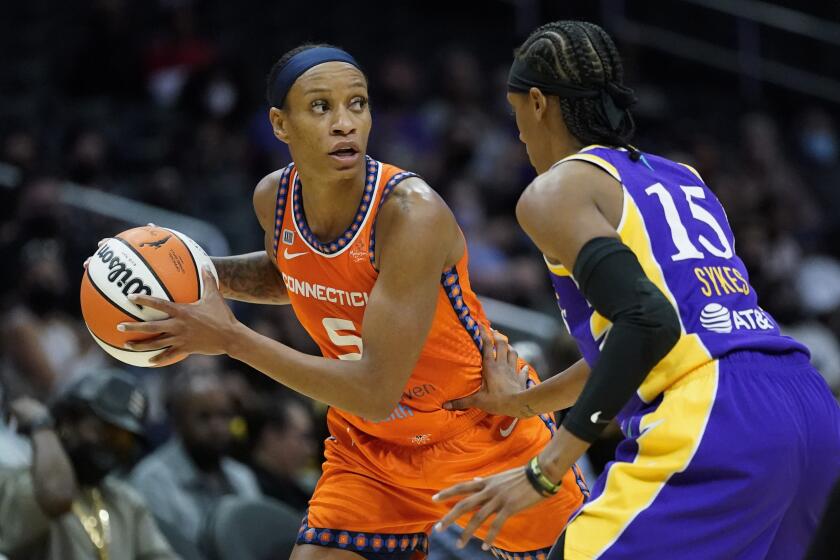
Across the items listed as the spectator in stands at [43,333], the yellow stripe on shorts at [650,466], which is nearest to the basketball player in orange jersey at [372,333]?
the yellow stripe on shorts at [650,466]

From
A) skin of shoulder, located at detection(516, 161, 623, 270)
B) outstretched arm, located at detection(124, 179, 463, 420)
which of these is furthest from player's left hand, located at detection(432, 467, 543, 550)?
outstretched arm, located at detection(124, 179, 463, 420)

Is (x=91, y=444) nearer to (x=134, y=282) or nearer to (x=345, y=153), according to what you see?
(x=134, y=282)

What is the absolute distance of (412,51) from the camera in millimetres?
14609

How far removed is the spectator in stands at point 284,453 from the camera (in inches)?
309

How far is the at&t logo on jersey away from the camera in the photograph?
3660 mm

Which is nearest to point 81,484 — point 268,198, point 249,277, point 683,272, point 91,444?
point 91,444

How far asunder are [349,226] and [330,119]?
38 centimetres

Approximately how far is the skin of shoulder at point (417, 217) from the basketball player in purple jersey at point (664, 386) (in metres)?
0.65

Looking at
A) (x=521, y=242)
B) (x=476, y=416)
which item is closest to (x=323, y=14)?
(x=521, y=242)

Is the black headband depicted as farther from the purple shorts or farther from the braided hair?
the purple shorts

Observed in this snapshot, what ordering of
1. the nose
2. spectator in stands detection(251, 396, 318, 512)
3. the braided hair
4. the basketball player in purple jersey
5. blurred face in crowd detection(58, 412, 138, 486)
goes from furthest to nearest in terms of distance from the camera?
spectator in stands detection(251, 396, 318, 512), blurred face in crowd detection(58, 412, 138, 486), the nose, the braided hair, the basketball player in purple jersey

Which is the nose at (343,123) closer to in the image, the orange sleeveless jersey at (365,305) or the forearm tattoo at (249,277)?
the orange sleeveless jersey at (365,305)

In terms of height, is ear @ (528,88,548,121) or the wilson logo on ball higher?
ear @ (528,88,548,121)

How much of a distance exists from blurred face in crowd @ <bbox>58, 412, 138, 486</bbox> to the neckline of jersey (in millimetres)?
1990
